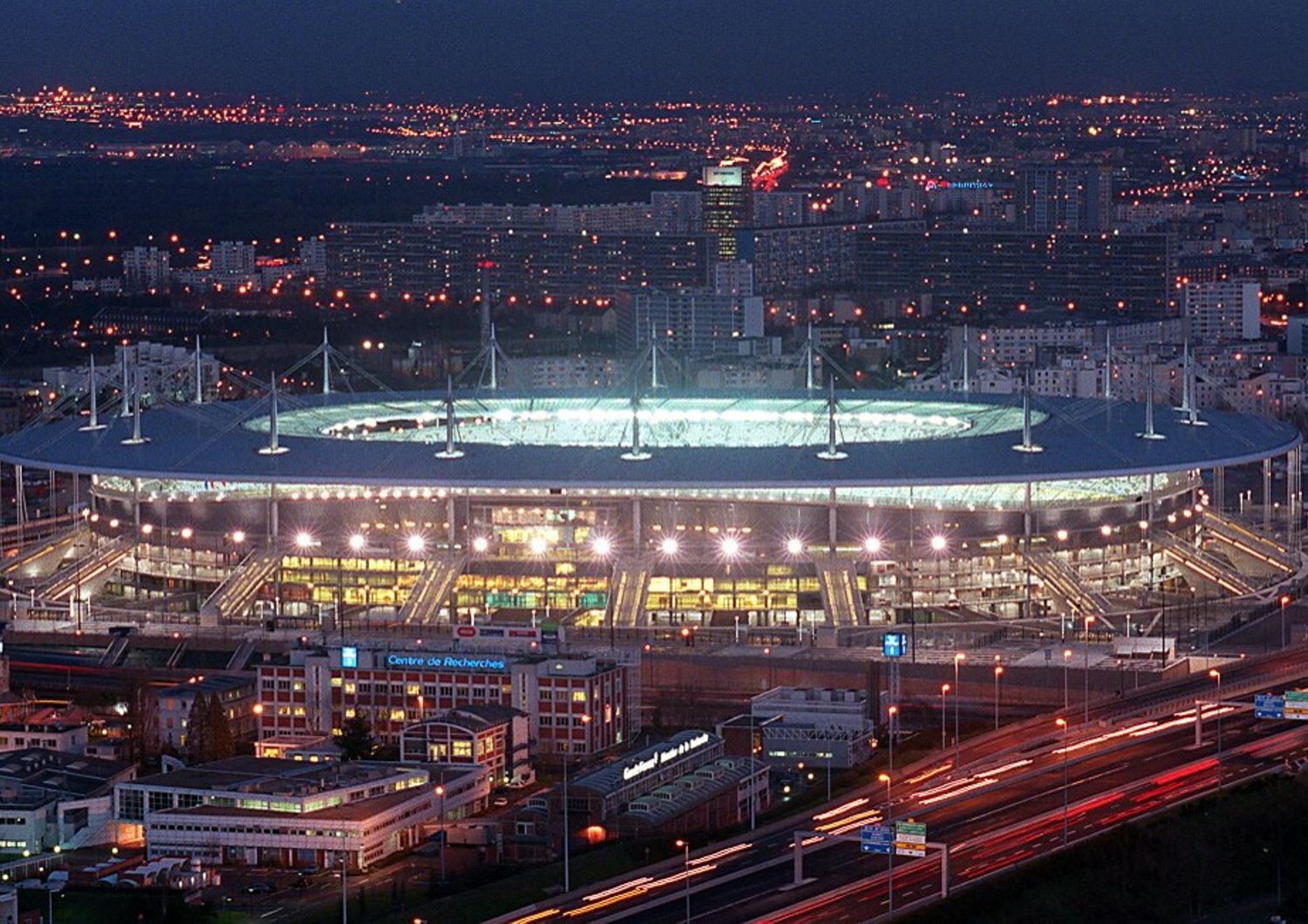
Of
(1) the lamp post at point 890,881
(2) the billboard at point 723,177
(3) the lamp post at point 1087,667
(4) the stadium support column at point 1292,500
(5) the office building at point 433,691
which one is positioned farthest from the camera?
(2) the billboard at point 723,177

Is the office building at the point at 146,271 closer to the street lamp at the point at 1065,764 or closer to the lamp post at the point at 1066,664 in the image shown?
the lamp post at the point at 1066,664

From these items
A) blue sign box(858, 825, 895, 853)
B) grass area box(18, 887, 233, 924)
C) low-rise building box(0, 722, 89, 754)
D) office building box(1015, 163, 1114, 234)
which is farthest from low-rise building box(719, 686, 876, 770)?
office building box(1015, 163, 1114, 234)

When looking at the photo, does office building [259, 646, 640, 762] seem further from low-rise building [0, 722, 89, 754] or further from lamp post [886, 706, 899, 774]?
lamp post [886, 706, 899, 774]

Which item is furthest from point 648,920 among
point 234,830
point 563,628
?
point 563,628

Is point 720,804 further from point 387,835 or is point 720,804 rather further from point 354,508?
point 354,508

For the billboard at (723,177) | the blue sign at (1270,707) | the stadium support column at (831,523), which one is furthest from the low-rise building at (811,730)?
the billboard at (723,177)

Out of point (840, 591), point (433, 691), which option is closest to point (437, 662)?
point (433, 691)

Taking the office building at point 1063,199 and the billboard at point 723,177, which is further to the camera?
the office building at point 1063,199

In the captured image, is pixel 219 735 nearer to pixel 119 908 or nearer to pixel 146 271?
pixel 119 908
